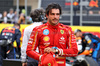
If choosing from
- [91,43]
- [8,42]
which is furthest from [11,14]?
[8,42]

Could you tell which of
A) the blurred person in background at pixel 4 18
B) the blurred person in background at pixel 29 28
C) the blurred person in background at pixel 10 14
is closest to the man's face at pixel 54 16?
the blurred person in background at pixel 29 28

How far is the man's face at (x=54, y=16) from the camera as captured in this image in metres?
3.31

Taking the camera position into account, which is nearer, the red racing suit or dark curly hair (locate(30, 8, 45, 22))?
the red racing suit

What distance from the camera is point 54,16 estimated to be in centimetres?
331

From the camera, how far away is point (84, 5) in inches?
450

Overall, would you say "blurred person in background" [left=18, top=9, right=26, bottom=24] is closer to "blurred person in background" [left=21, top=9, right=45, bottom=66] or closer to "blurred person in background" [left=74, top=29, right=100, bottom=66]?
"blurred person in background" [left=74, top=29, right=100, bottom=66]

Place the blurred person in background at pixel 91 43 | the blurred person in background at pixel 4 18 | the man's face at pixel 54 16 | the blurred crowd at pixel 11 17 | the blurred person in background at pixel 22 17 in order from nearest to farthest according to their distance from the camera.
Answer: the man's face at pixel 54 16, the blurred person in background at pixel 91 43, the blurred person in background at pixel 22 17, the blurred crowd at pixel 11 17, the blurred person in background at pixel 4 18

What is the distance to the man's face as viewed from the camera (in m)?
3.31

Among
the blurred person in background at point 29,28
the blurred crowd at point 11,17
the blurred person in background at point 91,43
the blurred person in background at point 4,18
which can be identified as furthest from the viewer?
the blurred person in background at point 4,18

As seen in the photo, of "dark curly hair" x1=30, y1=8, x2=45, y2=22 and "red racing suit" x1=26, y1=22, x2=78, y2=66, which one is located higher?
"dark curly hair" x1=30, y1=8, x2=45, y2=22

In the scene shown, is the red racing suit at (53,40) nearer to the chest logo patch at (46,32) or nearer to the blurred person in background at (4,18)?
the chest logo patch at (46,32)

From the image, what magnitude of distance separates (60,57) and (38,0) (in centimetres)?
951

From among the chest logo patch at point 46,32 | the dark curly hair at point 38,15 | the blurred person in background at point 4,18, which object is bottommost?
the blurred person in background at point 4,18

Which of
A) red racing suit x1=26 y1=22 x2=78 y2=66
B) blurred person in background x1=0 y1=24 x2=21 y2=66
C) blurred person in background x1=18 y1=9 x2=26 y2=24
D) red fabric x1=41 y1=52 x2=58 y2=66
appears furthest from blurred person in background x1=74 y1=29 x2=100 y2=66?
red fabric x1=41 y1=52 x2=58 y2=66
